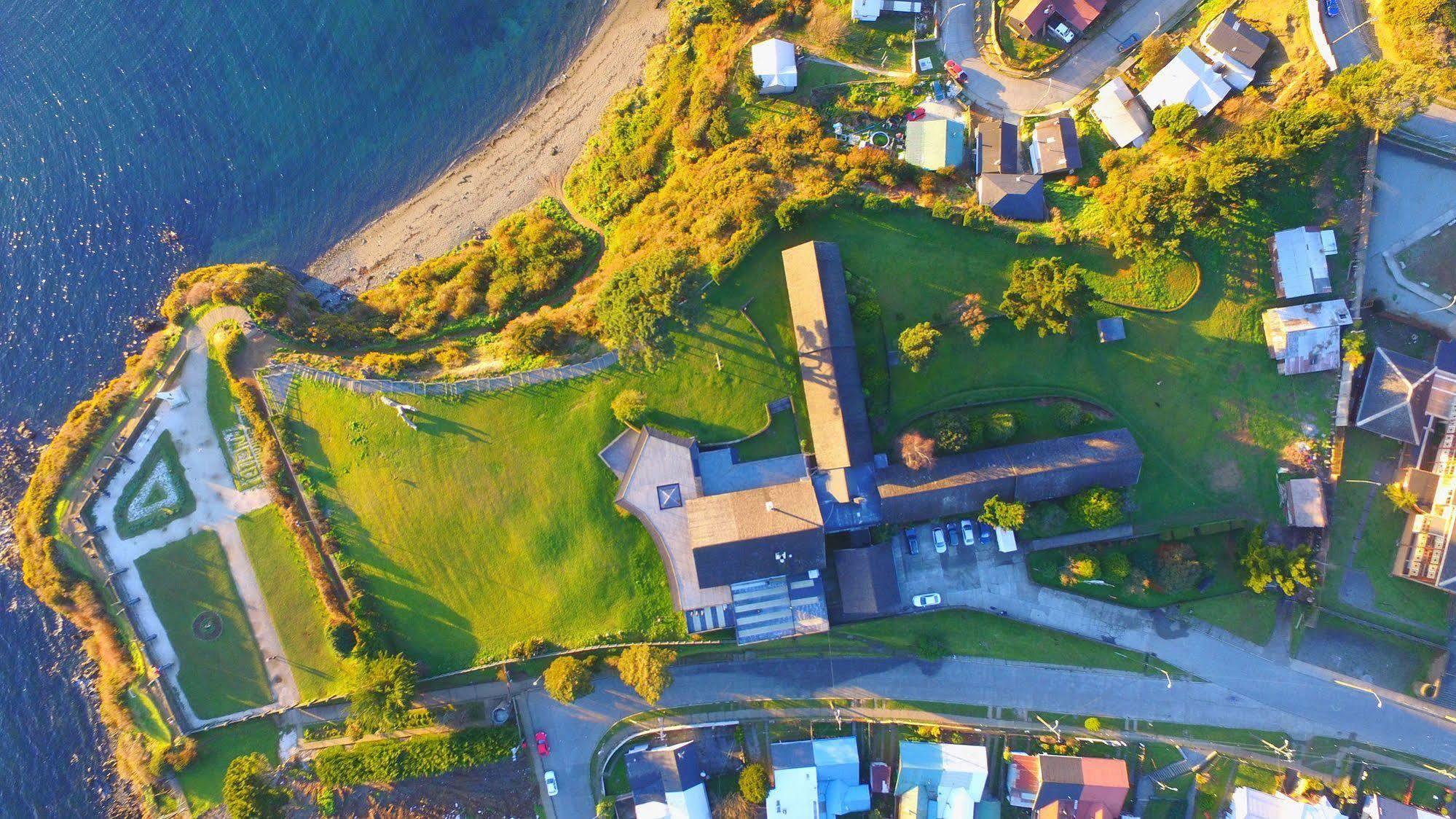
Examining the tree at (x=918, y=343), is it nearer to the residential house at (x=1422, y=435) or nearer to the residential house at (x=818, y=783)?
the residential house at (x=818, y=783)

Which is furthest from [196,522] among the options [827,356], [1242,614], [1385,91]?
[1385,91]

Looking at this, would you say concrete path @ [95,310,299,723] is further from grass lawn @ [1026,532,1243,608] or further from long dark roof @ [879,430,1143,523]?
grass lawn @ [1026,532,1243,608]

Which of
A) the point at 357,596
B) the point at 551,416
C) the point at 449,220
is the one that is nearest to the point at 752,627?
the point at 551,416

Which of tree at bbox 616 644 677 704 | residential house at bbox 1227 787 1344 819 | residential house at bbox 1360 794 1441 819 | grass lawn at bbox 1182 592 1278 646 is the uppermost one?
tree at bbox 616 644 677 704

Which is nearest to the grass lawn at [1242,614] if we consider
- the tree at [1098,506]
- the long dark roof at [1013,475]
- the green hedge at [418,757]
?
the tree at [1098,506]

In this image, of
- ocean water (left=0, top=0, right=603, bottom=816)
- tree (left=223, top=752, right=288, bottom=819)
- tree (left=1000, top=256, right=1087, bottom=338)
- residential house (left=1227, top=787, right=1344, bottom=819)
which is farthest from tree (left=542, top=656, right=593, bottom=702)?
residential house (left=1227, top=787, right=1344, bottom=819)

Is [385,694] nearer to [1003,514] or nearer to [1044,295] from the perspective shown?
[1003,514]
